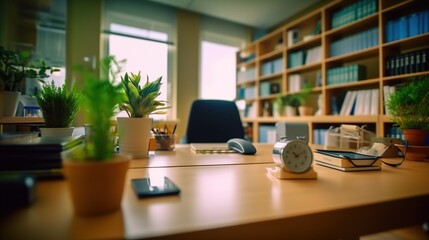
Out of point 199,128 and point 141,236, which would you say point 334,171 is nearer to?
point 141,236

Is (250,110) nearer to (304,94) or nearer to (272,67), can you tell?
(272,67)

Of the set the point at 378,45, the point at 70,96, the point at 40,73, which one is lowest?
the point at 70,96

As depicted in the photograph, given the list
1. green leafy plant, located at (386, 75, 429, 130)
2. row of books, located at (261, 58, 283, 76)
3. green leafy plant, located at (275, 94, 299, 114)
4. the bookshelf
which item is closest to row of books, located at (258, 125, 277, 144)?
the bookshelf

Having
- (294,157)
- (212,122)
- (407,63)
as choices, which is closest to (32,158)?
(294,157)

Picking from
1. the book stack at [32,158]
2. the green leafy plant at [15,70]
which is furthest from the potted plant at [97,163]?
the green leafy plant at [15,70]

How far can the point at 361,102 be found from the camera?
2547 mm

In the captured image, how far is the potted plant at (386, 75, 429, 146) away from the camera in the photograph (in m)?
1.02

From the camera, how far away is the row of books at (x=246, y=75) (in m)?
4.16

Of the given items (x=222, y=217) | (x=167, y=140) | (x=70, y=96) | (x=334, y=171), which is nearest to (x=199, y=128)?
(x=167, y=140)

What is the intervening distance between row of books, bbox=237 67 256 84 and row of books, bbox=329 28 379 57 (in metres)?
1.46

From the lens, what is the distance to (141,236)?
12.1 inches

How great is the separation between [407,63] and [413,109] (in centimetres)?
154

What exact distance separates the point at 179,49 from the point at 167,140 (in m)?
2.85

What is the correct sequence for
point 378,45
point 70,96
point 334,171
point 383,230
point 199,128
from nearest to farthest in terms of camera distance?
point 383,230
point 334,171
point 70,96
point 199,128
point 378,45
